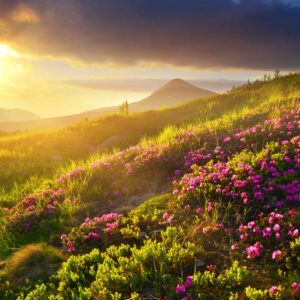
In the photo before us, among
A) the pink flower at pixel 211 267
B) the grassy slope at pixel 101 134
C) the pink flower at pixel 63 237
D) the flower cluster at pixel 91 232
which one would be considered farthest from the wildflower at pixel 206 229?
the grassy slope at pixel 101 134

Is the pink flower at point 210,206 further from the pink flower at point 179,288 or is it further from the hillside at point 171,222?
the pink flower at point 179,288

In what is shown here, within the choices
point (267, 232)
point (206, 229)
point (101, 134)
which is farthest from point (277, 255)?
point (101, 134)

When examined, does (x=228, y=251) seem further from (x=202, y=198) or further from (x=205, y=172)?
(x=205, y=172)

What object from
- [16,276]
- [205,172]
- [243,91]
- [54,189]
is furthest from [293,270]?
[243,91]

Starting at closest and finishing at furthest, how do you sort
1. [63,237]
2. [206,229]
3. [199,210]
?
[206,229] < [199,210] < [63,237]

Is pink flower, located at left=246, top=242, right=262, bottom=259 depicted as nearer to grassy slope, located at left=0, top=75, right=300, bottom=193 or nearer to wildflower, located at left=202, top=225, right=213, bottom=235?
wildflower, located at left=202, top=225, right=213, bottom=235

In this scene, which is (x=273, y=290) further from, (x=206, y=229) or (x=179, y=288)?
(x=206, y=229)

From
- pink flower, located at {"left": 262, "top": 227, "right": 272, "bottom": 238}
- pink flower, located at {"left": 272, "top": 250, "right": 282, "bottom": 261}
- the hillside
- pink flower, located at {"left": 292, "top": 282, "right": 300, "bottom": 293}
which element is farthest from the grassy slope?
pink flower, located at {"left": 292, "top": 282, "right": 300, "bottom": 293}

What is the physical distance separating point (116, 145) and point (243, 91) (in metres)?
13.8

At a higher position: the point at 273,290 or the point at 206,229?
the point at 206,229

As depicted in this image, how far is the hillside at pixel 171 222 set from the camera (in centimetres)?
740

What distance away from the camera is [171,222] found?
968cm

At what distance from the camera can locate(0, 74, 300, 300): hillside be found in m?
7.40

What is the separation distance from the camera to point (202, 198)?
1052 cm
